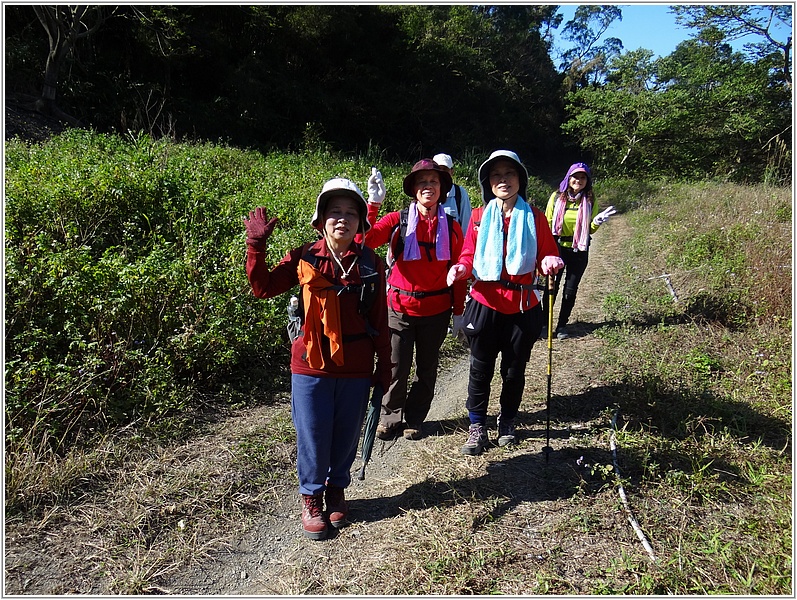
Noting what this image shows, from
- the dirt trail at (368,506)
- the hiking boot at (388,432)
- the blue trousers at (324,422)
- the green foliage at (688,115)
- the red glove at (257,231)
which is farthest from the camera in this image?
the green foliage at (688,115)

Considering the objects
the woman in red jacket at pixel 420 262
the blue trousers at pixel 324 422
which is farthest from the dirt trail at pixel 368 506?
the woman in red jacket at pixel 420 262

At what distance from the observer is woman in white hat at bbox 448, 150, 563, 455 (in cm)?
356

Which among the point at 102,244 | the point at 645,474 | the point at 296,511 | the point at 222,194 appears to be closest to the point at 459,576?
the point at 296,511

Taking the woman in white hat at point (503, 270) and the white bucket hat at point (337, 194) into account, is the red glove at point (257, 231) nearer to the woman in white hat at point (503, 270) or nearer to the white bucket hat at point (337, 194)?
the white bucket hat at point (337, 194)

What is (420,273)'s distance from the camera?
12.5 feet

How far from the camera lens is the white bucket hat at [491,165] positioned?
354 centimetres

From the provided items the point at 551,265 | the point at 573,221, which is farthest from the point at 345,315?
the point at 573,221

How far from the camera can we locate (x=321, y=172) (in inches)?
409

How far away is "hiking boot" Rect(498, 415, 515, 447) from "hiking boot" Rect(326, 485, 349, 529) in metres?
1.30

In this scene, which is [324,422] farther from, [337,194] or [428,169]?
[428,169]

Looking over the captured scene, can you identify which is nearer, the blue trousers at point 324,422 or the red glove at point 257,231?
the red glove at point 257,231

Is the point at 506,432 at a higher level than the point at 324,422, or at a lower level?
lower

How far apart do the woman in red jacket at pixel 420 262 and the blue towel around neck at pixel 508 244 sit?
27 cm

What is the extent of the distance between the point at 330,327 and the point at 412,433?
65.1 inches
